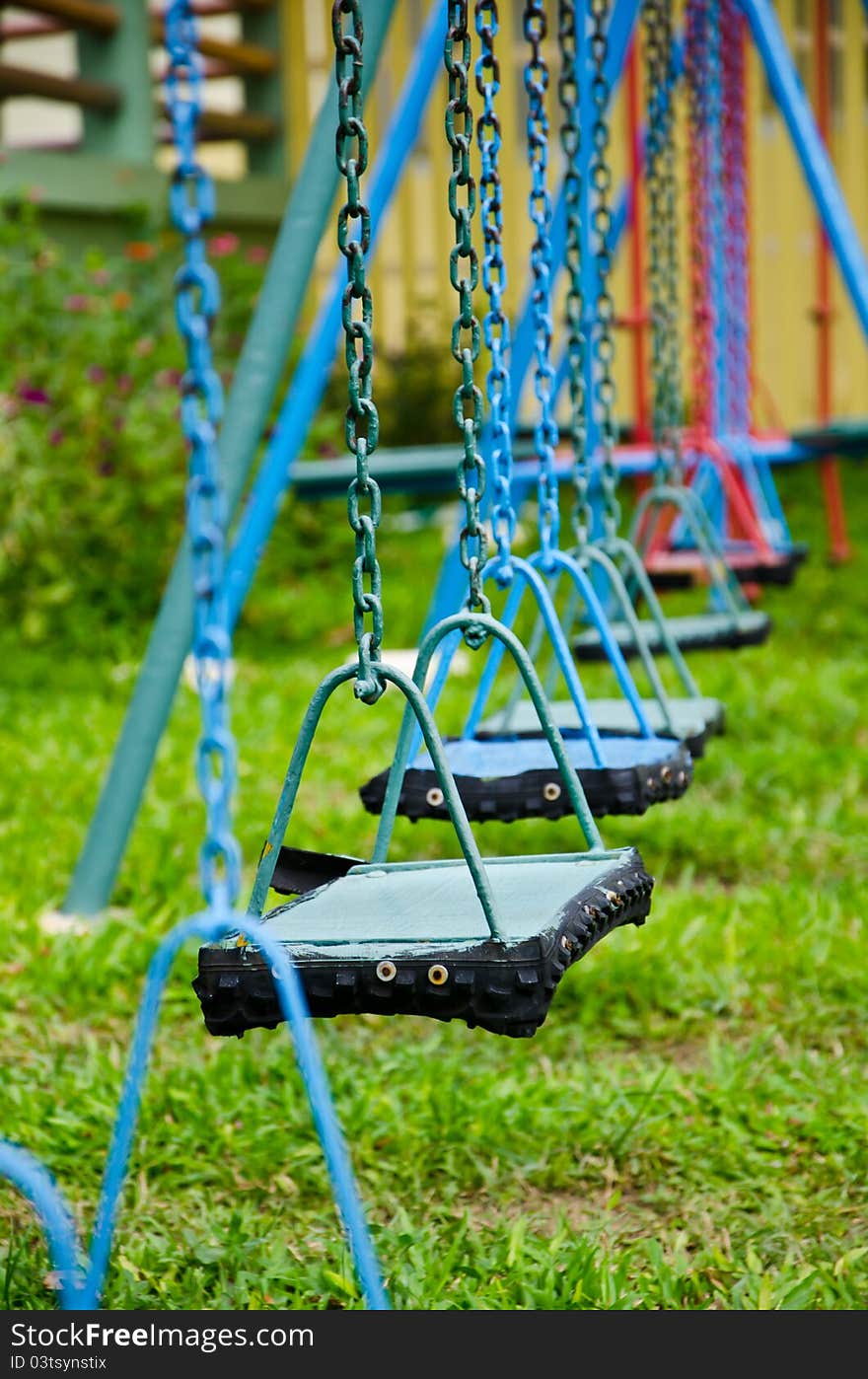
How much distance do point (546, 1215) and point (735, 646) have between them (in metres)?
1.59

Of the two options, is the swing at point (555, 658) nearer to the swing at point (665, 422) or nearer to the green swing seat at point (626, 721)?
the green swing seat at point (626, 721)

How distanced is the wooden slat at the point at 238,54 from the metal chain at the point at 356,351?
28.6 feet

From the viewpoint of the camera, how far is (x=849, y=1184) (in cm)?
220

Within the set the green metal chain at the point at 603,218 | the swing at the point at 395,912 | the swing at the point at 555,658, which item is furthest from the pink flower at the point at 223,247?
the swing at the point at 395,912

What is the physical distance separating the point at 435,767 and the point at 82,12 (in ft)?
25.7

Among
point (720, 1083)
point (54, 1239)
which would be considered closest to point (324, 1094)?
point (54, 1239)

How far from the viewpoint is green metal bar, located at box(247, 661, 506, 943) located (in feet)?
4.88

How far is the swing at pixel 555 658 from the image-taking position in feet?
6.98

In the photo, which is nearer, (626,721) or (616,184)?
(626,721)

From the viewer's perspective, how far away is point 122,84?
862cm

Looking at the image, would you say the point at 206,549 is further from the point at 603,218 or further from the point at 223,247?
the point at 223,247

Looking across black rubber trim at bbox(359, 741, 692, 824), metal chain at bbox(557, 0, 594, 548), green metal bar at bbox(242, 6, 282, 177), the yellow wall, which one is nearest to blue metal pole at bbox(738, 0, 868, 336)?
metal chain at bbox(557, 0, 594, 548)

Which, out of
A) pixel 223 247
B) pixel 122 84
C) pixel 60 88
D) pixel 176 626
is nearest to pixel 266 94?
pixel 122 84
